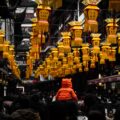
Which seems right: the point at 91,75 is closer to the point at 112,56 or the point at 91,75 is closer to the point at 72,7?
the point at 72,7

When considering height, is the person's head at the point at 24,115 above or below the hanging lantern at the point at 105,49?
above

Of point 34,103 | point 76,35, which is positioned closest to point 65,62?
point 76,35

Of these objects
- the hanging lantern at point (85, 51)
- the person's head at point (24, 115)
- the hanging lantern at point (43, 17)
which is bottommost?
the hanging lantern at point (85, 51)

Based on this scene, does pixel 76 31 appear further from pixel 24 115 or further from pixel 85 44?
pixel 24 115

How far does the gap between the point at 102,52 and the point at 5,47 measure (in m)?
4.79

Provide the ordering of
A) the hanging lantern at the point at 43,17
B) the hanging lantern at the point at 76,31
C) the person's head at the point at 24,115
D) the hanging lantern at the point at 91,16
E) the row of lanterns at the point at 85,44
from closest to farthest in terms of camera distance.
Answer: the person's head at the point at 24,115, the hanging lantern at the point at 43,17, the hanging lantern at the point at 91,16, the row of lanterns at the point at 85,44, the hanging lantern at the point at 76,31

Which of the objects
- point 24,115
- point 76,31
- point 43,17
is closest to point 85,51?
point 76,31

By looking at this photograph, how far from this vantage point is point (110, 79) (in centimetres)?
2478

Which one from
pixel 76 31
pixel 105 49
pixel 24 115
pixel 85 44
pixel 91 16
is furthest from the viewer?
pixel 85 44

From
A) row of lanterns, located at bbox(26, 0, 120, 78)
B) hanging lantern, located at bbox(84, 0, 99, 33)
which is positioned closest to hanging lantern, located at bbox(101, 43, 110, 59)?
row of lanterns, located at bbox(26, 0, 120, 78)

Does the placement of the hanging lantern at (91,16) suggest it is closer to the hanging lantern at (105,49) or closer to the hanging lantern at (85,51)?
the hanging lantern at (105,49)

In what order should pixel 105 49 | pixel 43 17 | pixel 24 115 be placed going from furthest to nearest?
1. pixel 105 49
2. pixel 43 17
3. pixel 24 115

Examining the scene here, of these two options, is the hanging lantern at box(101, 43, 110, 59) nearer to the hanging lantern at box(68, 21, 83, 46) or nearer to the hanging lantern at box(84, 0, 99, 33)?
the hanging lantern at box(68, 21, 83, 46)

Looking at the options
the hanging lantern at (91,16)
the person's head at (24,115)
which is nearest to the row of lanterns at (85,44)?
the hanging lantern at (91,16)
